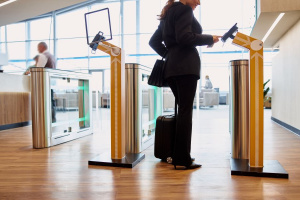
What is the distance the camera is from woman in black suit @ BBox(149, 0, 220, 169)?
1.91 m

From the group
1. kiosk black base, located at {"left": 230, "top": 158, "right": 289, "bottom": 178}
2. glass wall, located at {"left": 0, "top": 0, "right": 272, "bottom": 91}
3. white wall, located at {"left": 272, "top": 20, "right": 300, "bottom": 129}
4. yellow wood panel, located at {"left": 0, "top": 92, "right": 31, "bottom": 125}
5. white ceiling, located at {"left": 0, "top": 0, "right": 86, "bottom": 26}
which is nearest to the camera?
kiosk black base, located at {"left": 230, "top": 158, "right": 289, "bottom": 178}

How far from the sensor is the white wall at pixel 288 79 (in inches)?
150

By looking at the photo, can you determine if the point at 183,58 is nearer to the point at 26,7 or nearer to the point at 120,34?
the point at 26,7

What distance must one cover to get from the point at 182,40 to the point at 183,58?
0.13 metres

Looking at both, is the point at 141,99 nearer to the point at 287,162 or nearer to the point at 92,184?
the point at 92,184

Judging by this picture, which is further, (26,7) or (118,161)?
(26,7)

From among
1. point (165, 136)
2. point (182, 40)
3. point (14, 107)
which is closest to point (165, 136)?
point (165, 136)

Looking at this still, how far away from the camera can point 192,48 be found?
200cm

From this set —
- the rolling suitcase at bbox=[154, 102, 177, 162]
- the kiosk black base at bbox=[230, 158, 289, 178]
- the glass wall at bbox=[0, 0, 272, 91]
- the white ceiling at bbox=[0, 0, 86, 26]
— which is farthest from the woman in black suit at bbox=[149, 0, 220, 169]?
the glass wall at bbox=[0, 0, 272, 91]

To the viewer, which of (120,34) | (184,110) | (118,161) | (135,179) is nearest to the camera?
(135,179)

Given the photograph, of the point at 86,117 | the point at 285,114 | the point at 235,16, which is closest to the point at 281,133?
the point at 285,114

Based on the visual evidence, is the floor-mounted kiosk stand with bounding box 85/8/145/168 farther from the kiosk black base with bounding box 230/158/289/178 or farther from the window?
the window

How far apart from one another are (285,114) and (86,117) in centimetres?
324

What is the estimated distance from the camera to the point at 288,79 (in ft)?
14.2
